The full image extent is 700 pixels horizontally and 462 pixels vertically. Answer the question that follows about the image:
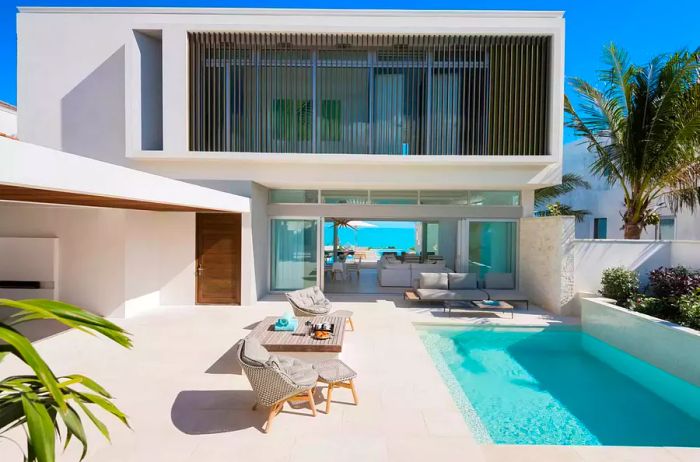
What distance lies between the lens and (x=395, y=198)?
11711 mm

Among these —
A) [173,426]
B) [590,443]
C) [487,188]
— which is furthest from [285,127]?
[590,443]

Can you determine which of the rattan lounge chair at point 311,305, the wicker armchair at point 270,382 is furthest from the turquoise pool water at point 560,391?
the wicker armchair at point 270,382

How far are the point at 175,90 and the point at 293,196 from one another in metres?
4.36

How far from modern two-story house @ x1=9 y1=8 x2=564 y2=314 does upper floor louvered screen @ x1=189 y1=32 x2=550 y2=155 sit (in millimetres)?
33

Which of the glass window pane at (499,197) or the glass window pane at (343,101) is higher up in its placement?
the glass window pane at (343,101)

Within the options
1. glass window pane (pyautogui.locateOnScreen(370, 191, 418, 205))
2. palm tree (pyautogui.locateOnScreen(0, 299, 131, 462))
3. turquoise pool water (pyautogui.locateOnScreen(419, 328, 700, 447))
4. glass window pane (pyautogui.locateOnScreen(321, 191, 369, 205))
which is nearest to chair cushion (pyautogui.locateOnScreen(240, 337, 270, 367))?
palm tree (pyautogui.locateOnScreen(0, 299, 131, 462))

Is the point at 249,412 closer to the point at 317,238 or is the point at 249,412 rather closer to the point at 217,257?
the point at 217,257

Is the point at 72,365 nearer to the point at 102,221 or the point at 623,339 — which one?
the point at 102,221

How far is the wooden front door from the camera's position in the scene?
9.96 metres

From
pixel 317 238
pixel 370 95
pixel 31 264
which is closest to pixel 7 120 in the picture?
pixel 31 264

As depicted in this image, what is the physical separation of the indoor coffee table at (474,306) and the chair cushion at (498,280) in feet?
5.33

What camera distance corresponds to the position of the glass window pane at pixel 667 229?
1545 centimetres

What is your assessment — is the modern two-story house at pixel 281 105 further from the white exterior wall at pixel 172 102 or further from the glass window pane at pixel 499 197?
the glass window pane at pixel 499 197

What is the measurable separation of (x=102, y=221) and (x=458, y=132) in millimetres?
9373
